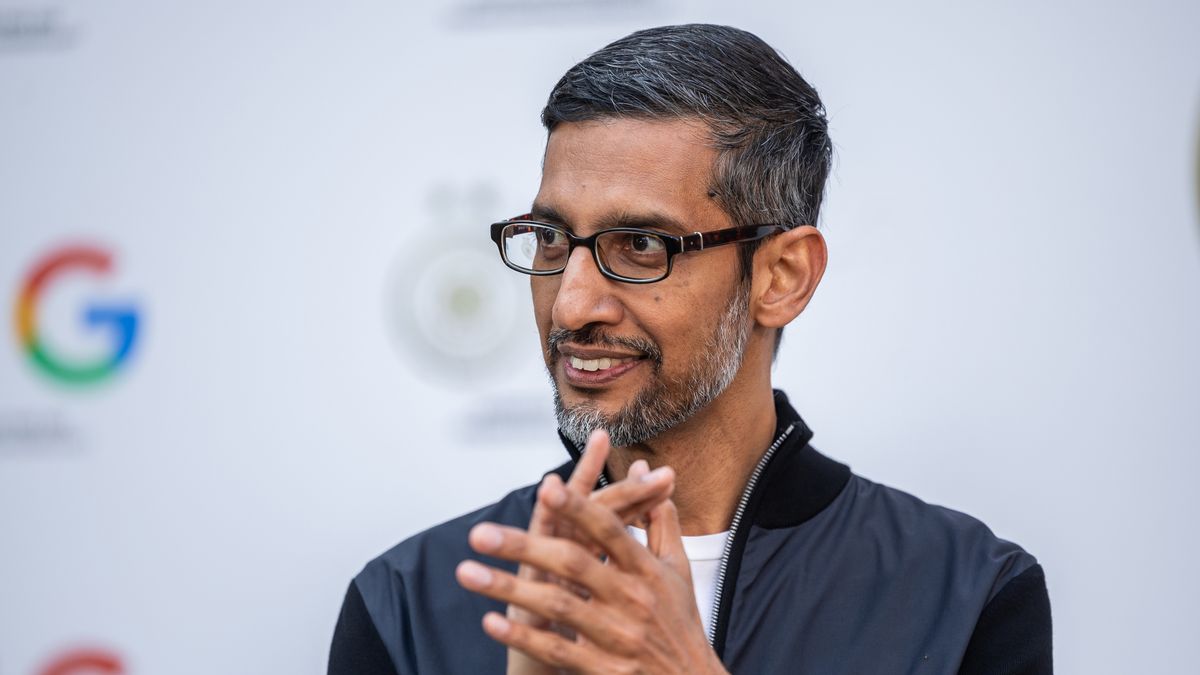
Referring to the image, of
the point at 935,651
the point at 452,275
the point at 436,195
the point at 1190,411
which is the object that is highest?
the point at 436,195

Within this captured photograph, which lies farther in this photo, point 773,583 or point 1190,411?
point 1190,411

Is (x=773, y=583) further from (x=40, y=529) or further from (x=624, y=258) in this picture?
(x=40, y=529)

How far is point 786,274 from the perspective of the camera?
1513mm

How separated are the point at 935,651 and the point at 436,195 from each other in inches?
48.8

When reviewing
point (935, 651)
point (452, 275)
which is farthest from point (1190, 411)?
point (452, 275)

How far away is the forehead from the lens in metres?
1.36

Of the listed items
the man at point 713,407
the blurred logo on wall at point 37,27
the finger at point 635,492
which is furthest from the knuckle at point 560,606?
the blurred logo on wall at point 37,27

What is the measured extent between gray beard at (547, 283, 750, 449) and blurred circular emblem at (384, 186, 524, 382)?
71 centimetres

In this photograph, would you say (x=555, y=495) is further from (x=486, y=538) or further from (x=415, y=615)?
(x=415, y=615)

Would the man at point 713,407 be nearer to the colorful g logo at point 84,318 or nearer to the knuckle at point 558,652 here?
Result: the knuckle at point 558,652

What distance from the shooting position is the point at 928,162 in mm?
2014

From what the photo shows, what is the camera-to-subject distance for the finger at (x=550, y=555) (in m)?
0.96

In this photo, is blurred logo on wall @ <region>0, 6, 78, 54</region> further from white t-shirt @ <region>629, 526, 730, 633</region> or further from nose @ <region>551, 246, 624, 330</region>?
white t-shirt @ <region>629, 526, 730, 633</region>

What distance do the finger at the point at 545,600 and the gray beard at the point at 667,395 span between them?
0.38 metres
